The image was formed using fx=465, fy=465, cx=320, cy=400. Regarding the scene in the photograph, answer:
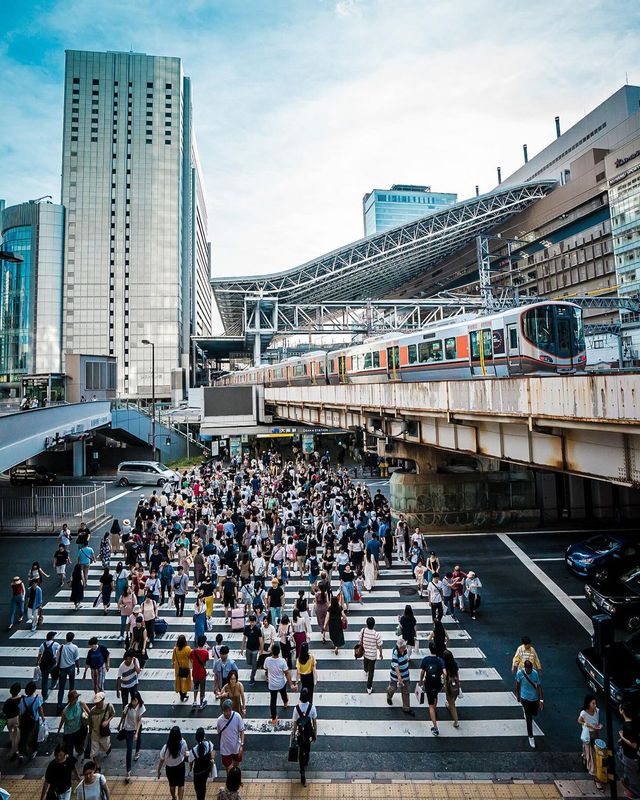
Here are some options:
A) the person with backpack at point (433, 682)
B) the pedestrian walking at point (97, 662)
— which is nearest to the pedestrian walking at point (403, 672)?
the person with backpack at point (433, 682)

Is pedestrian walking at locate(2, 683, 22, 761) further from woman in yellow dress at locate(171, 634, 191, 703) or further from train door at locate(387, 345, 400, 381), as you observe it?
train door at locate(387, 345, 400, 381)

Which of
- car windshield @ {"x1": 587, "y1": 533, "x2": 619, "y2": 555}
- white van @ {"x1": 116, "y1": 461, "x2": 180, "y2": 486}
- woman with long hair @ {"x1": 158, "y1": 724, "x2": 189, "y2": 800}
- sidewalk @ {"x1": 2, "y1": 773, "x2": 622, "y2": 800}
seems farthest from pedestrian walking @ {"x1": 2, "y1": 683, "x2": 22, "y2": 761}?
white van @ {"x1": 116, "y1": 461, "x2": 180, "y2": 486}

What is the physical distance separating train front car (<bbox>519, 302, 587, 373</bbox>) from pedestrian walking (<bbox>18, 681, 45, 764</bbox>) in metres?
14.7

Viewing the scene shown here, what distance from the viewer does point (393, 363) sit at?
23031mm

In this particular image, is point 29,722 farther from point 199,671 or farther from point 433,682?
point 433,682

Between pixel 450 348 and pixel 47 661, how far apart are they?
15975 millimetres

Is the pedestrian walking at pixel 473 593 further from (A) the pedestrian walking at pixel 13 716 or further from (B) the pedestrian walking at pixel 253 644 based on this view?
(A) the pedestrian walking at pixel 13 716

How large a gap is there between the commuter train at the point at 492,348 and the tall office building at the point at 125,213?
2366 inches

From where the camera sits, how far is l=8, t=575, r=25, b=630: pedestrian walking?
34.9ft

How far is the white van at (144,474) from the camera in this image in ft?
87.1

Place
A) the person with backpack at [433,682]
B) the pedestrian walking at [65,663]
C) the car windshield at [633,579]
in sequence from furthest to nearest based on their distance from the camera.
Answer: the car windshield at [633,579] → the pedestrian walking at [65,663] → the person with backpack at [433,682]

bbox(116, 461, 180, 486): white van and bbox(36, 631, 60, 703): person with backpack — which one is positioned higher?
bbox(116, 461, 180, 486): white van

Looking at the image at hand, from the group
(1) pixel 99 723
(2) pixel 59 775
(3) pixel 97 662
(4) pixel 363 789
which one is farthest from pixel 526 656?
(3) pixel 97 662

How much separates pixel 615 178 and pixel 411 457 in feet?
138
